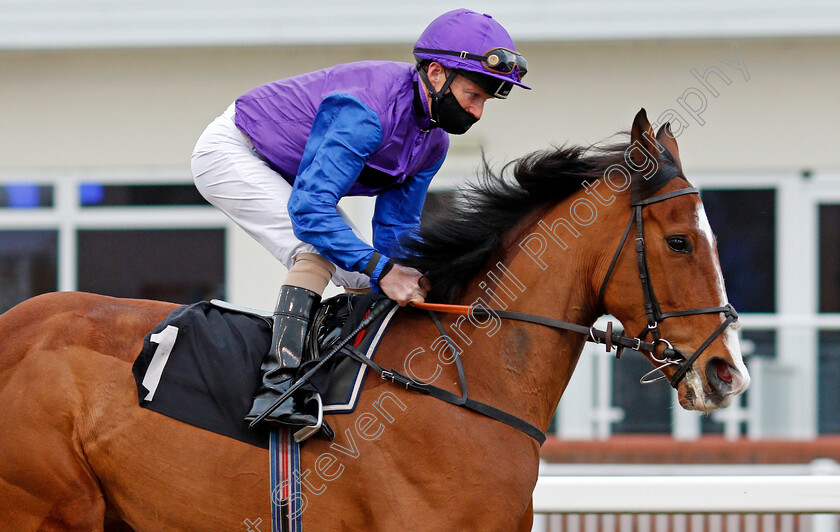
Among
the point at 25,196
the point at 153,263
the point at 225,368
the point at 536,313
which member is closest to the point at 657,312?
the point at 536,313

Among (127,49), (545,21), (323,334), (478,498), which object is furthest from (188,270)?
(478,498)

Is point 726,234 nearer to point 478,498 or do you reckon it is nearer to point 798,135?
point 798,135

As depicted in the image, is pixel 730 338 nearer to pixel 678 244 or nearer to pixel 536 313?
pixel 678 244

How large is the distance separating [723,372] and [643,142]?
0.69 meters

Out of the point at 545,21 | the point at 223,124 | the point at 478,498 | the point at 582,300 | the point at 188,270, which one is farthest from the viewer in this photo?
the point at 188,270

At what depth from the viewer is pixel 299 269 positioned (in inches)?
102

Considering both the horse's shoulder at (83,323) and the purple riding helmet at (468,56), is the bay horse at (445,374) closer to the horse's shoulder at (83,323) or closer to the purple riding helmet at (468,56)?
the horse's shoulder at (83,323)

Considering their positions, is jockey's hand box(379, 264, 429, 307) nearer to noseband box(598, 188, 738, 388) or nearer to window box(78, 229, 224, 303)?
noseband box(598, 188, 738, 388)

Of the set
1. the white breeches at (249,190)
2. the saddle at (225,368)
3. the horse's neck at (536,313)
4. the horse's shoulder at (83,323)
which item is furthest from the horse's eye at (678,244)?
the horse's shoulder at (83,323)

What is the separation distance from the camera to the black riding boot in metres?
2.37

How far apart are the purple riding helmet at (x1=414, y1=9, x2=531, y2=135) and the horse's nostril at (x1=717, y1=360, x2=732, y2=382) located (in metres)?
0.96

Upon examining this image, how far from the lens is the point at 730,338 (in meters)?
2.35

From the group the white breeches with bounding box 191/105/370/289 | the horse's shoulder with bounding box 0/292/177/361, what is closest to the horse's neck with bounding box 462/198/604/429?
the white breeches with bounding box 191/105/370/289

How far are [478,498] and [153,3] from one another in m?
5.62
